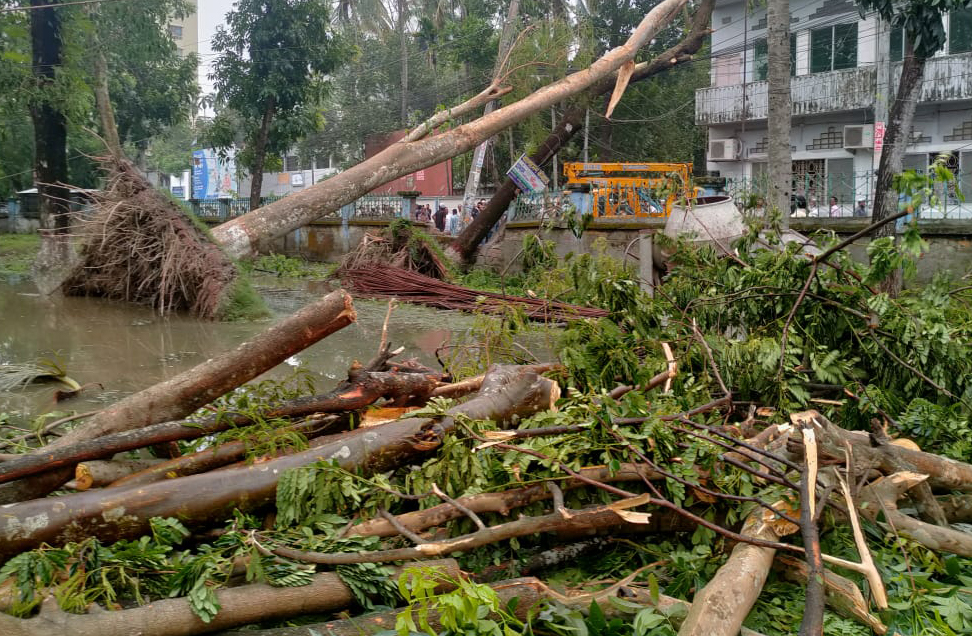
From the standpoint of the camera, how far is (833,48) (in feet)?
70.4

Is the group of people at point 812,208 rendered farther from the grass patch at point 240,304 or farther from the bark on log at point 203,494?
the bark on log at point 203,494

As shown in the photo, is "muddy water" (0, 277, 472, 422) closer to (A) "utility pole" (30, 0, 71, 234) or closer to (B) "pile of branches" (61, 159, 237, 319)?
(B) "pile of branches" (61, 159, 237, 319)

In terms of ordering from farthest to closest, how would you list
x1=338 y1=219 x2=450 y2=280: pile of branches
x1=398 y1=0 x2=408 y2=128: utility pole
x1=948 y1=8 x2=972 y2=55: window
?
x1=398 y1=0 x2=408 y2=128: utility pole → x1=948 y1=8 x2=972 y2=55: window → x1=338 y1=219 x2=450 y2=280: pile of branches

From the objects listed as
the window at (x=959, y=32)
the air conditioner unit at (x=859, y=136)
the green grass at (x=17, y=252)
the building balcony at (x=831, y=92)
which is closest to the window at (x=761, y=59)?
the building balcony at (x=831, y=92)

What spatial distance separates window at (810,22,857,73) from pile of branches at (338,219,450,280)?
13795mm

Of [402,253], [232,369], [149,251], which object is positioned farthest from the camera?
[402,253]

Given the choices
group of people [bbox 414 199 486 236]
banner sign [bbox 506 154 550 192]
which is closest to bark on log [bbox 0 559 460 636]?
banner sign [bbox 506 154 550 192]

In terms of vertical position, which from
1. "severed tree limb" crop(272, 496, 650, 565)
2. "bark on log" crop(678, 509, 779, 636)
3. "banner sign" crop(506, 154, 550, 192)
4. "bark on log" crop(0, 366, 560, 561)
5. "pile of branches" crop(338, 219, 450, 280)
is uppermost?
"banner sign" crop(506, 154, 550, 192)

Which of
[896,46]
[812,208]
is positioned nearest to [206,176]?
[896,46]

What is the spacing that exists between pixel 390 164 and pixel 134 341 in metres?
4.43

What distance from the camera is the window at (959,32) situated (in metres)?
19.5

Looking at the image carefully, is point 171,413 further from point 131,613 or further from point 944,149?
point 944,149

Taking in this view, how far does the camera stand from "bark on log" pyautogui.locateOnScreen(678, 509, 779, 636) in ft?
8.32

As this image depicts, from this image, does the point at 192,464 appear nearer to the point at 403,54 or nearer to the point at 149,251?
the point at 149,251
